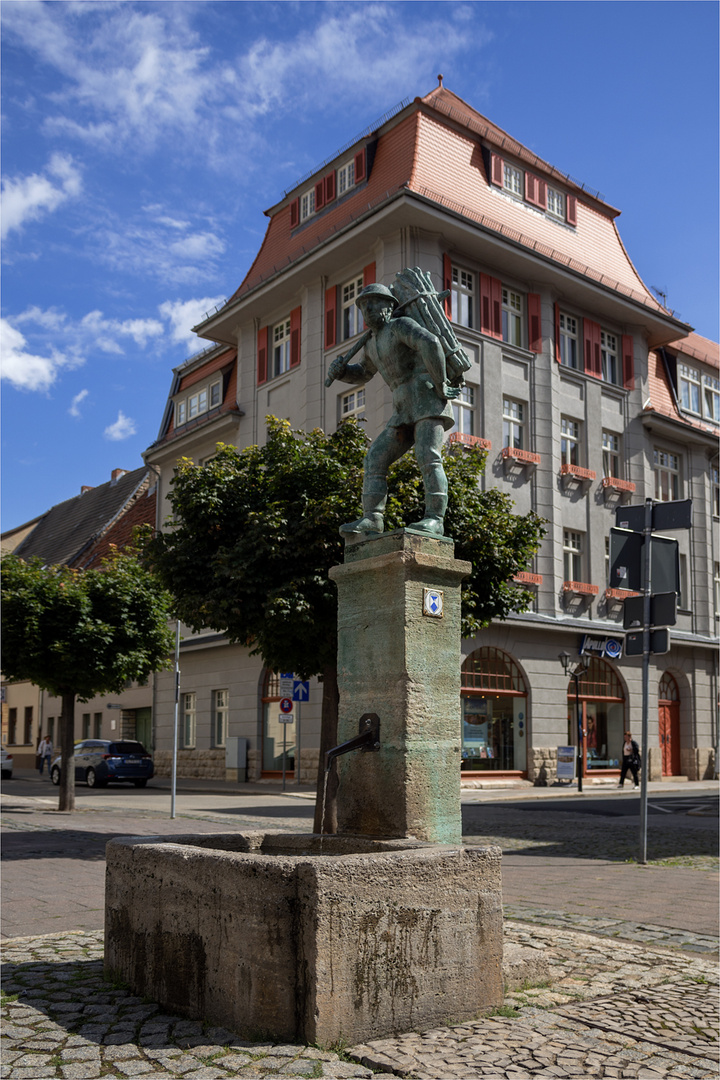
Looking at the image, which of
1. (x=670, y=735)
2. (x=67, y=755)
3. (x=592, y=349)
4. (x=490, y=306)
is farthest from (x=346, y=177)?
(x=670, y=735)

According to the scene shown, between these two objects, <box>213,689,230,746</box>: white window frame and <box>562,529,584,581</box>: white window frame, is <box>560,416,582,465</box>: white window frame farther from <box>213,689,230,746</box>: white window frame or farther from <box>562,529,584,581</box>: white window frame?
<box>213,689,230,746</box>: white window frame

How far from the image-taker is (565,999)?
5.05 m

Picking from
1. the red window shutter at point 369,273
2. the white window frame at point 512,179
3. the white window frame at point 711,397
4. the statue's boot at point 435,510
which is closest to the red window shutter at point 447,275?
the red window shutter at point 369,273

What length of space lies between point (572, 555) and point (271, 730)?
10.4 m

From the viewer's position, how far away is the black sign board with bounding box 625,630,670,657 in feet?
35.6

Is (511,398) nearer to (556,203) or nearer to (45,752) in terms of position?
(556,203)

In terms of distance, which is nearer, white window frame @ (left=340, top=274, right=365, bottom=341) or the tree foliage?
the tree foliage

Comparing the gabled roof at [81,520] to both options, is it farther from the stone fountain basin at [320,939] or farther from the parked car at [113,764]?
the stone fountain basin at [320,939]

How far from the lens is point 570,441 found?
30922 millimetres

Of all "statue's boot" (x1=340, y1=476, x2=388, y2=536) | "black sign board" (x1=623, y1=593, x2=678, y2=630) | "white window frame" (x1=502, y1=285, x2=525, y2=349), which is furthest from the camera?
"white window frame" (x1=502, y1=285, x2=525, y2=349)

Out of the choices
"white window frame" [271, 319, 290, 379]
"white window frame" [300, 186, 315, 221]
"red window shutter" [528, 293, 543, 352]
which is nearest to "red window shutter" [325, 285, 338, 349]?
"white window frame" [271, 319, 290, 379]

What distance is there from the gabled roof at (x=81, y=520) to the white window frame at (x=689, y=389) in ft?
80.4

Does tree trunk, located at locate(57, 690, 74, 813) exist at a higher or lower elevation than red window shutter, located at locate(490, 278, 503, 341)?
lower

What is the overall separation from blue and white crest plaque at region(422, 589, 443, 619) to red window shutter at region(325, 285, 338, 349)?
23215 mm
